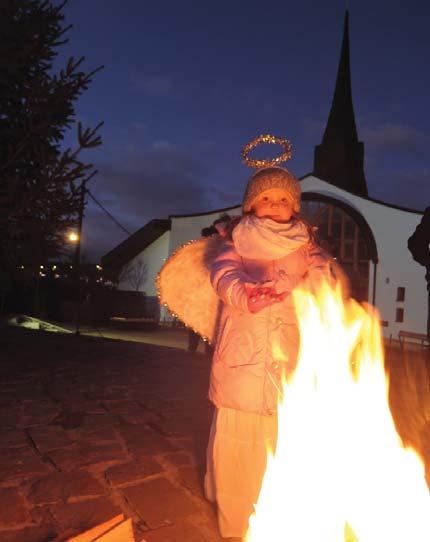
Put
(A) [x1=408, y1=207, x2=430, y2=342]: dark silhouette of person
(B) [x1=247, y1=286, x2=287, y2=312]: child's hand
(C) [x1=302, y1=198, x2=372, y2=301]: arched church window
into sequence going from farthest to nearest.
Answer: (C) [x1=302, y1=198, x2=372, y2=301]: arched church window < (A) [x1=408, y1=207, x2=430, y2=342]: dark silhouette of person < (B) [x1=247, y1=286, x2=287, y2=312]: child's hand

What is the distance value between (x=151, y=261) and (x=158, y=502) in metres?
21.6

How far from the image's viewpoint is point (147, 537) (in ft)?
8.16

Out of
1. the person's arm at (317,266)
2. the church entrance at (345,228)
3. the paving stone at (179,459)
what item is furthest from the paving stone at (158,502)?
the church entrance at (345,228)

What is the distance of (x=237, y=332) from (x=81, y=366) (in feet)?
18.7

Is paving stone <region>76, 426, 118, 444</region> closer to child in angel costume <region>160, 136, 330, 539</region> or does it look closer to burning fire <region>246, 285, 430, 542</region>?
child in angel costume <region>160, 136, 330, 539</region>

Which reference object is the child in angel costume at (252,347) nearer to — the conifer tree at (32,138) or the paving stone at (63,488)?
the paving stone at (63,488)

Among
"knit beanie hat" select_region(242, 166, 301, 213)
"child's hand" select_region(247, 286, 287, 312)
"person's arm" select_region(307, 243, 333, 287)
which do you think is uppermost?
"knit beanie hat" select_region(242, 166, 301, 213)

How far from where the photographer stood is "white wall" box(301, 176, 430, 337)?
17.9 metres

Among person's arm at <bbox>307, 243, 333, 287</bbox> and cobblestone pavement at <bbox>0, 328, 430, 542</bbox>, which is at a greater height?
A: person's arm at <bbox>307, 243, 333, 287</bbox>

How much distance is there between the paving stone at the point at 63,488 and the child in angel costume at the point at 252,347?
909 millimetres

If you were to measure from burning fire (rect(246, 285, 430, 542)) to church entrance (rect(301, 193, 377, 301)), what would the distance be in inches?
676

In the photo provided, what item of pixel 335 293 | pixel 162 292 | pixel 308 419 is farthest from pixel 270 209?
pixel 308 419

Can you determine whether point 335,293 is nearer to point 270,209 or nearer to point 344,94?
point 270,209

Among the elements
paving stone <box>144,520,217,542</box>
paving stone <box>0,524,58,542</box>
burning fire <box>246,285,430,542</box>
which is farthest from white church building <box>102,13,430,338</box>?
paving stone <box>0,524,58,542</box>
